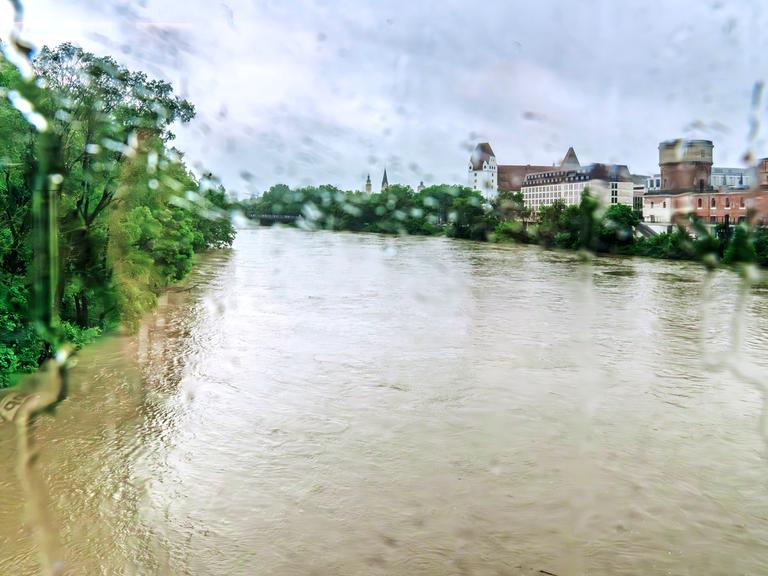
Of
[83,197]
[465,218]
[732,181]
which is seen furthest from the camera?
[465,218]

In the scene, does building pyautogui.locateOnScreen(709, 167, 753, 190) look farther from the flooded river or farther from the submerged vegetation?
the submerged vegetation

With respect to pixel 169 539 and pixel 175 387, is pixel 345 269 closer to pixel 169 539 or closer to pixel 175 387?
pixel 175 387

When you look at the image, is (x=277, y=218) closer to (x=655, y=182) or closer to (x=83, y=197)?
(x=83, y=197)

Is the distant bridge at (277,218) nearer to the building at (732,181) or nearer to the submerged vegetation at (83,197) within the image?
the submerged vegetation at (83,197)

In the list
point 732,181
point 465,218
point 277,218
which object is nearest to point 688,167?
point 732,181

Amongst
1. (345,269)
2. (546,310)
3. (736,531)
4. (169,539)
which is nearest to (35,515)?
(169,539)

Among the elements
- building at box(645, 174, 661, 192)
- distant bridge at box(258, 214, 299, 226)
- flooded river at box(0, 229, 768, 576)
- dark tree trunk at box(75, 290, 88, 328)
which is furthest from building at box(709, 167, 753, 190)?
distant bridge at box(258, 214, 299, 226)
